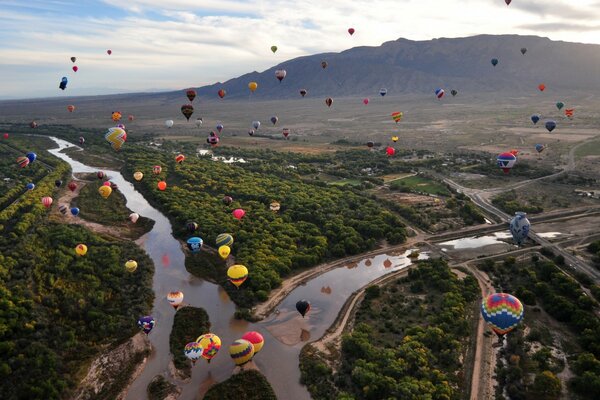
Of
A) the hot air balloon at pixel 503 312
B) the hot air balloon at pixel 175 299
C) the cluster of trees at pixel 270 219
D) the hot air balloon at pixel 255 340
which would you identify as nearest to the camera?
the hot air balloon at pixel 503 312

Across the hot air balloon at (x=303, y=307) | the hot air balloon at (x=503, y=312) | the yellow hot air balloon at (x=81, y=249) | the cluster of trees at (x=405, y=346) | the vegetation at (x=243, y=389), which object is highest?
the hot air balloon at (x=503, y=312)

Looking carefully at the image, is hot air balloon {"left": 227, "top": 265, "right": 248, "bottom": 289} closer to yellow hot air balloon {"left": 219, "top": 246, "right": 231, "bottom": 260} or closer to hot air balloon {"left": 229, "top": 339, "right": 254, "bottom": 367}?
yellow hot air balloon {"left": 219, "top": 246, "right": 231, "bottom": 260}

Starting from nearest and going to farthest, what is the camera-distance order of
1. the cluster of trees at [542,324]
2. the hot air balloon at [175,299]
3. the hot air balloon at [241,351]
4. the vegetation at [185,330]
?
the cluster of trees at [542,324]
the hot air balloon at [241,351]
the vegetation at [185,330]
the hot air balloon at [175,299]

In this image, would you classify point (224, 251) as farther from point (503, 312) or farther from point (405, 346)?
point (503, 312)

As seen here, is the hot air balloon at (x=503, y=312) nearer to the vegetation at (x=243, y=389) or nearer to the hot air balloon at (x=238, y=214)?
the vegetation at (x=243, y=389)

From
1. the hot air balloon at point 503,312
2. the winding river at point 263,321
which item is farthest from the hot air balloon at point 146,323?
the hot air balloon at point 503,312

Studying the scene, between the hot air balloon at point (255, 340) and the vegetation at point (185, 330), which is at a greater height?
the hot air balloon at point (255, 340)

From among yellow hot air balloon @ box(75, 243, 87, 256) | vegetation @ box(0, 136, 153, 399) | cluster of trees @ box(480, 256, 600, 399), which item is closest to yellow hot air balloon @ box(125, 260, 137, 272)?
vegetation @ box(0, 136, 153, 399)

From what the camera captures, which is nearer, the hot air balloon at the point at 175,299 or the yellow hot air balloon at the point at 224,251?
the hot air balloon at the point at 175,299
